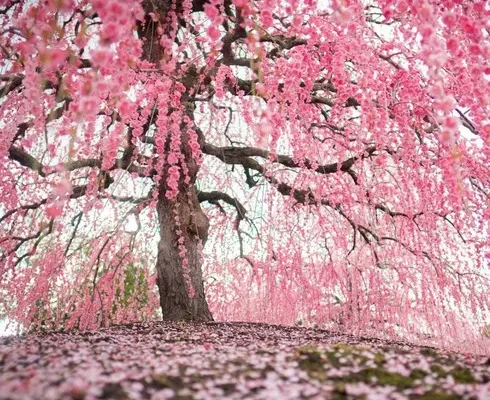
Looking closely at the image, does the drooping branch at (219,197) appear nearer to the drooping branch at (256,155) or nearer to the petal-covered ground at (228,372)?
the drooping branch at (256,155)

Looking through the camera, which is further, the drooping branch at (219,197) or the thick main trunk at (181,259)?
the drooping branch at (219,197)

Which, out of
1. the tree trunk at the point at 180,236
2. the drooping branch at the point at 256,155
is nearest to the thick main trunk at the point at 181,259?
the tree trunk at the point at 180,236

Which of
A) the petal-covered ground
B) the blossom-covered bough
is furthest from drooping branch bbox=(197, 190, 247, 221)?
the petal-covered ground

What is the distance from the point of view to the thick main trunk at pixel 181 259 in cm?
703

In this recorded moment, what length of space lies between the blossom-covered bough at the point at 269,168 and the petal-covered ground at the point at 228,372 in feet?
5.62

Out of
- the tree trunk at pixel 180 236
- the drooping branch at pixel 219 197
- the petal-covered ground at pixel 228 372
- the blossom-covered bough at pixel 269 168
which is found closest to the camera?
the petal-covered ground at pixel 228 372

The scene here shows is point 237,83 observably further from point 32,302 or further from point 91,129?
point 32,302

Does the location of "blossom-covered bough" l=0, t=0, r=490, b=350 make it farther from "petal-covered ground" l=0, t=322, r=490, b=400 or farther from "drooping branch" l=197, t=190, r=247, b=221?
"petal-covered ground" l=0, t=322, r=490, b=400

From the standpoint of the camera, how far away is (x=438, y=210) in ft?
23.7

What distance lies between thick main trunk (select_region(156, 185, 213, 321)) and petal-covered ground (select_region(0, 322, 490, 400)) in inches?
89.3

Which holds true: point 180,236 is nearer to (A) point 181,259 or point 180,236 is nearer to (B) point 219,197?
(A) point 181,259

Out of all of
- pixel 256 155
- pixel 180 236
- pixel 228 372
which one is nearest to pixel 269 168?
pixel 256 155

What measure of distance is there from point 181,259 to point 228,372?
3.76 m

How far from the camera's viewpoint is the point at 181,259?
7.09 meters
